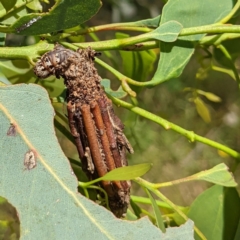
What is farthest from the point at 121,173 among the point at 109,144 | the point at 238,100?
the point at 238,100

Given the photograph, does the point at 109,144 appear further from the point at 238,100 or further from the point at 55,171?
the point at 238,100

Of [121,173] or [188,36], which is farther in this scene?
[188,36]

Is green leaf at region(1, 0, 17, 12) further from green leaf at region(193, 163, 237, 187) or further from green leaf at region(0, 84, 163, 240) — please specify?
green leaf at region(193, 163, 237, 187)

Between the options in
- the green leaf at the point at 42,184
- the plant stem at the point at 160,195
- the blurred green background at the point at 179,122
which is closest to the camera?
the green leaf at the point at 42,184

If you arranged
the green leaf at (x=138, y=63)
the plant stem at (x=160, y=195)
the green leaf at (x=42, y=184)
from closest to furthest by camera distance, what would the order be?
1. the green leaf at (x=42, y=184)
2. the plant stem at (x=160, y=195)
3. the green leaf at (x=138, y=63)

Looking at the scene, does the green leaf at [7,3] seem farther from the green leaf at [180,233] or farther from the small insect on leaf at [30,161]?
the green leaf at [180,233]

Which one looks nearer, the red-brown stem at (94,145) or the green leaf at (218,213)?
the red-brown stem at (94,145)

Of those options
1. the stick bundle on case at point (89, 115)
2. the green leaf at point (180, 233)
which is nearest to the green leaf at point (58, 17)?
the stick bundle on case at point (89, 115)
